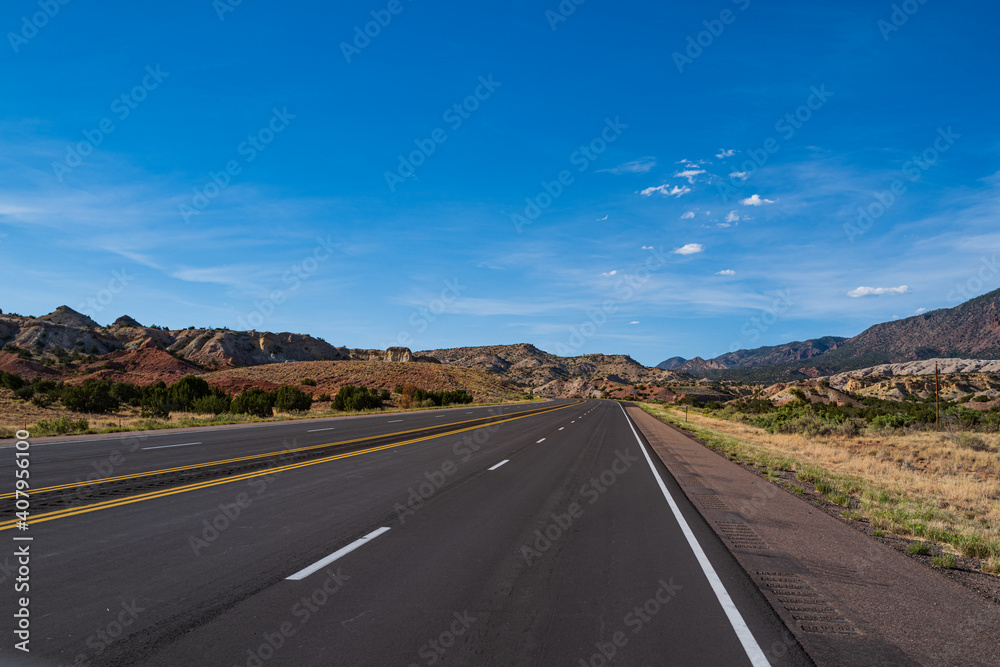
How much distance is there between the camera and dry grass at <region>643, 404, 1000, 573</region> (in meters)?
8.86

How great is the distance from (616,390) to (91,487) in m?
157

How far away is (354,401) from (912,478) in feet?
139

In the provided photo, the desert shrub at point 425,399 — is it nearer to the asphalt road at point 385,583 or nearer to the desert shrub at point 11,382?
the desert shrub at point 11,382

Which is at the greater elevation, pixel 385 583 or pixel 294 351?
pixel 294 351

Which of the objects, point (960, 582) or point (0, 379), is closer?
point (960, 582)

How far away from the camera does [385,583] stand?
533cm

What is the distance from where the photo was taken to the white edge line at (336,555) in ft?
17.8

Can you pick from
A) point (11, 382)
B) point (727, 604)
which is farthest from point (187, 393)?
point (727, 604)

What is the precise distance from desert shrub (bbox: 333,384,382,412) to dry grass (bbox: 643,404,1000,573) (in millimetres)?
31390

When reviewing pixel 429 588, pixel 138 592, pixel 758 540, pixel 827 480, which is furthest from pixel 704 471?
pixel 138 592

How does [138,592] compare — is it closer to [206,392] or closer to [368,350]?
[206,392]

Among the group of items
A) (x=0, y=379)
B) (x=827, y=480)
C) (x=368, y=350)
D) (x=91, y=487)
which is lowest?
(x=827, y=480)

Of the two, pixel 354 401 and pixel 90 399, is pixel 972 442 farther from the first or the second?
pixel 90 399

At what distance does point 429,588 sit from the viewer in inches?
206
